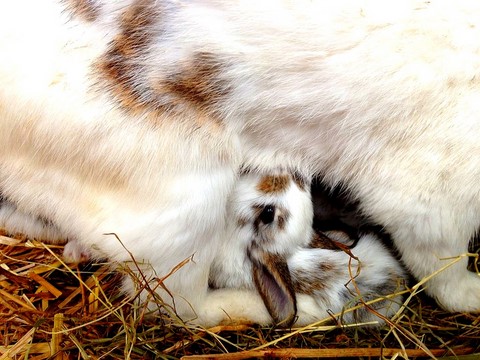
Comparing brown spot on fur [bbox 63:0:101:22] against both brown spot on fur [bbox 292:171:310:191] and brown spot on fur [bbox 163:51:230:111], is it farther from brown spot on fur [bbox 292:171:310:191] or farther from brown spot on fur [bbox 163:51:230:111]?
brown spot on fur [bbox 292:171:310:191]

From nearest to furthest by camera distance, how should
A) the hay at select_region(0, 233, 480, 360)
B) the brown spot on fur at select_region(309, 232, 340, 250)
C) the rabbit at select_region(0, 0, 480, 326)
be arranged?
1. the rabbit at select_region(0, 0, 480, 326)
2. the hay at select_region(0, 233, 480, 360)
3. the brown spot on fur at select_region(309, 232, 340, 250)

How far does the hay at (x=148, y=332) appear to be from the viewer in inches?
68.5

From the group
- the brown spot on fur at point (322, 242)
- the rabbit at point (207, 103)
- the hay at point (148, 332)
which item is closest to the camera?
the rabbit at point (207, 103)

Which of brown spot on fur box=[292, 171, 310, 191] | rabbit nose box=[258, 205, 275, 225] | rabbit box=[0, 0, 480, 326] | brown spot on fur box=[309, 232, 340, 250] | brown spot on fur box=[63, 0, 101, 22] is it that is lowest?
brown spot on fur box=[309, 232, 340, 250]

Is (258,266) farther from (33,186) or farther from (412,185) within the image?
(33,186)

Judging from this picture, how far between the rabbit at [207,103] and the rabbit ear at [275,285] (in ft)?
0.73

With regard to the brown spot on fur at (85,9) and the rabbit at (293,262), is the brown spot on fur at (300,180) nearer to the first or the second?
the rabbit at (293,262)

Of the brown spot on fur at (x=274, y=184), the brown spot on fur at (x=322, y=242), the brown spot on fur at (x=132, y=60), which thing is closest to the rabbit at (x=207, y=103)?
the brown spot on fur at (x=132, y=60)

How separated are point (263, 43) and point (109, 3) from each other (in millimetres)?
435

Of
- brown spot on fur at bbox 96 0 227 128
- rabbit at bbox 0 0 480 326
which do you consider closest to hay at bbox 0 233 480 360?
rabbit at bbox 0 0 480 326

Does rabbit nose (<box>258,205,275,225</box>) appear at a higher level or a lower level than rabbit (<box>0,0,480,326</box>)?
lower

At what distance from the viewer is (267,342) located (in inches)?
71.1

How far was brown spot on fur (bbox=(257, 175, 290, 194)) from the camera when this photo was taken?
1.80m

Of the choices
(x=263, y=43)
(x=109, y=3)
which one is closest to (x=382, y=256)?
(x=263, y=43)
